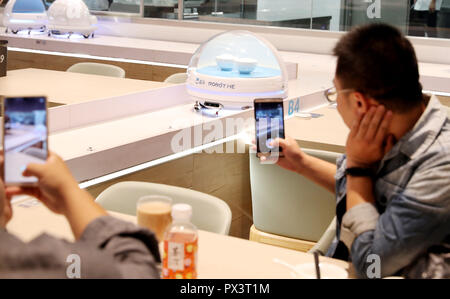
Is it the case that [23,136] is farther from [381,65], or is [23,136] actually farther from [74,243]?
[381,65]

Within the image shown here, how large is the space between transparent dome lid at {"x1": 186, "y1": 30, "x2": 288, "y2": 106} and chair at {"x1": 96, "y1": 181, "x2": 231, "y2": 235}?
831 mm

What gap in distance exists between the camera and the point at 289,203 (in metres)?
2.23

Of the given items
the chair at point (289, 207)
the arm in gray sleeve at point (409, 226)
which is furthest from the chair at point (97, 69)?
the arm in gray sleeve at point (409, 226)

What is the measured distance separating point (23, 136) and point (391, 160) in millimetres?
766

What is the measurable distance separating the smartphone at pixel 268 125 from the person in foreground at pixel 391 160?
0.97 feet

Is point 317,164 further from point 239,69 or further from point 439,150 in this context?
point 239,69

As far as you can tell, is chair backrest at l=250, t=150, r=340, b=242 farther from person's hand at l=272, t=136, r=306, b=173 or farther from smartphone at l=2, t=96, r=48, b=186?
smartphone at l=2, t=96, r=48, b=186

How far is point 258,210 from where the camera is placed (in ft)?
7.57

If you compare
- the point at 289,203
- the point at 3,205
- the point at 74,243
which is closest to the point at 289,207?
the point at 289,203

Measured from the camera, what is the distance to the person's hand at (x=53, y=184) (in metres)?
1.10

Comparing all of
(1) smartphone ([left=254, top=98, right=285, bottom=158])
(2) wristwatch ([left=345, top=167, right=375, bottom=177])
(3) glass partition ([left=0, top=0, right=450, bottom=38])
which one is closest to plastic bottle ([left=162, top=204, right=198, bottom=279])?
(2) wristwatch ([left=345, top=167, right=375, bottom=177])

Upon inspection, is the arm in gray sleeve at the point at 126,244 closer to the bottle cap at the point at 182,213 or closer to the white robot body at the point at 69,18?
the bottle cap at the point at 182,213

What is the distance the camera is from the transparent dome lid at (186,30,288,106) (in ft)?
8.63
